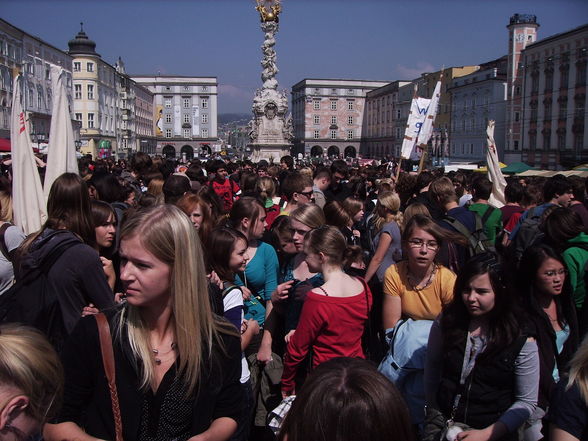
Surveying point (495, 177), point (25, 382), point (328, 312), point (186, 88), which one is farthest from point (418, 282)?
point (186, 88)

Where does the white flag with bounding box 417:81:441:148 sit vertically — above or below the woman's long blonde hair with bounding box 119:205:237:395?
above

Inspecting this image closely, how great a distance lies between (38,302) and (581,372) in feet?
9.83

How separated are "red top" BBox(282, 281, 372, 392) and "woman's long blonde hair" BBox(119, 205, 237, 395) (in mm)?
1362

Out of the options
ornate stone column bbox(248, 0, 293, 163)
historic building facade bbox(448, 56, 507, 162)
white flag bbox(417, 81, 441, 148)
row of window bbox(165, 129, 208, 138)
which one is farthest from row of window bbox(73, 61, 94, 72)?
white flag bbox(417, 81, 441, 148)

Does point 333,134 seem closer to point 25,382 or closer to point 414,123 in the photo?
point 414,123

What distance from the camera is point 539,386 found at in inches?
134

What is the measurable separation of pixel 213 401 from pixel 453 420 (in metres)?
1.61

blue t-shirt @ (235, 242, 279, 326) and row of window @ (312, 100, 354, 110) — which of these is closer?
blue t-shirt @ (235, 242, 279, 326)

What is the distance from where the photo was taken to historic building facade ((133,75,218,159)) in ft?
353

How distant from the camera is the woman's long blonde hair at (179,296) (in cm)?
226

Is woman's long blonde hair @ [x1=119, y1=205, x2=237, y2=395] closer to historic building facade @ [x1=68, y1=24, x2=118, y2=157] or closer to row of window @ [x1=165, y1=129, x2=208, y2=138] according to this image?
historic building facade @ [x1=68, y1=24, x2=118, y2=157]

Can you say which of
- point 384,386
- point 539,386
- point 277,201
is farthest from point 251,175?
point 384,386

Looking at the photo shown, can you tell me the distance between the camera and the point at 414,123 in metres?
12.2

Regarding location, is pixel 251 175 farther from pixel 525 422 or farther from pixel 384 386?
pixel 384 386
